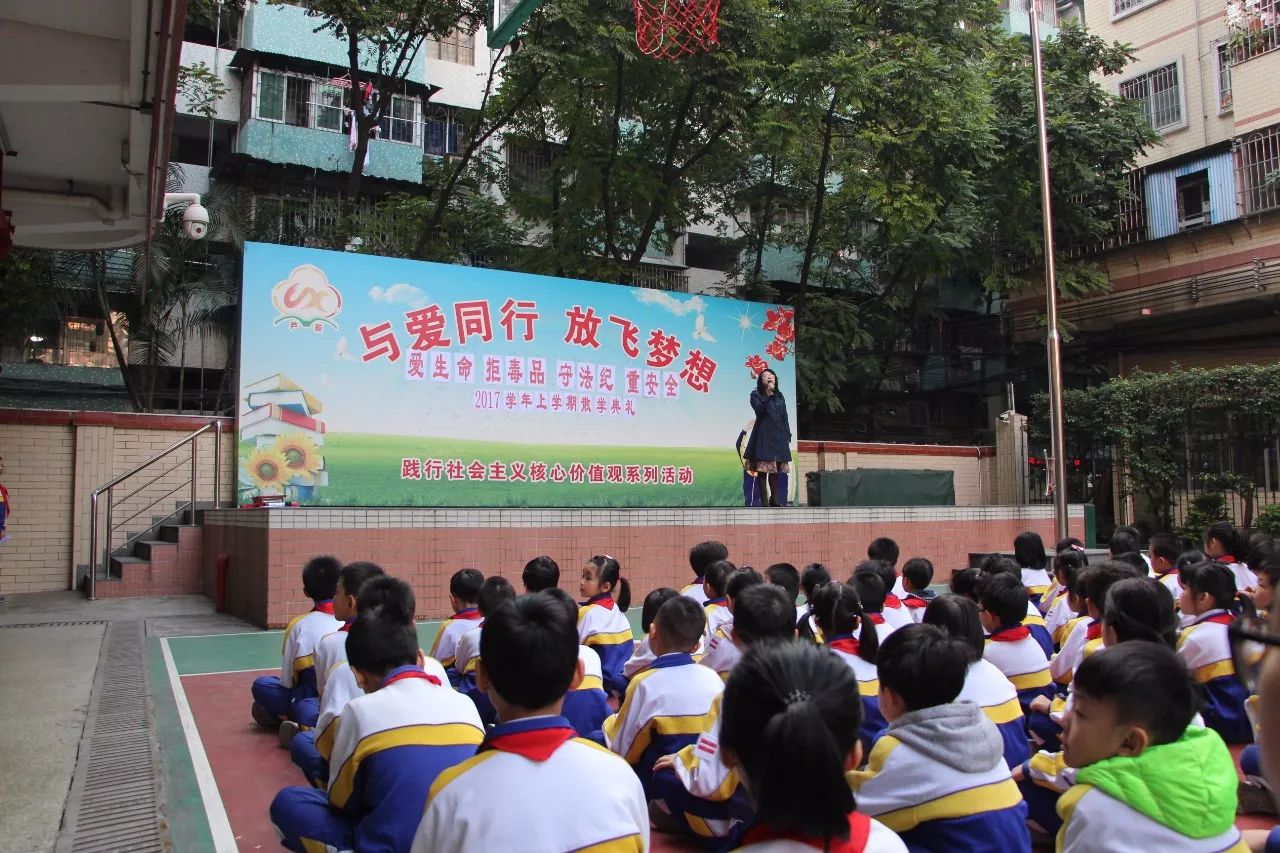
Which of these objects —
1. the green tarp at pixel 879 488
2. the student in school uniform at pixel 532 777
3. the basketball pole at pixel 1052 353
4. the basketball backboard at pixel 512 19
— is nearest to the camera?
the student in school uniform at pixel 532 777

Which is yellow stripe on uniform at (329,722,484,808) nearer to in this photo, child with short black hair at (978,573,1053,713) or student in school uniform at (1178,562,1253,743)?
child with short black hair at (978,573,1053,713)

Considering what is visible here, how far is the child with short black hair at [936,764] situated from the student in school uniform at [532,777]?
0.68 m

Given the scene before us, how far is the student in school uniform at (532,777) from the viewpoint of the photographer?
1790 mm

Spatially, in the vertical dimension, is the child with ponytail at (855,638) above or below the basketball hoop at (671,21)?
below

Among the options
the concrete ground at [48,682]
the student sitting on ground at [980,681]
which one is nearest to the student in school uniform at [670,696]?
the student sitting on ground at [980,681]

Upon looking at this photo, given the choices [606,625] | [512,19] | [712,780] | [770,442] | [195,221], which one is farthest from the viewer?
[770,442]

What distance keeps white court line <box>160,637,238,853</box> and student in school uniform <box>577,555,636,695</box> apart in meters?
1.82

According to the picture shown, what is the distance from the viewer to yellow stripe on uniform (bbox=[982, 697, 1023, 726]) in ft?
10.6

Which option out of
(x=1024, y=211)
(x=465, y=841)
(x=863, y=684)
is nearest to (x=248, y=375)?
(x=863, y=684)

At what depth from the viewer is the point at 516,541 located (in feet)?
32.9

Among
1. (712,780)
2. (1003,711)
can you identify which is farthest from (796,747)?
(1003,711)

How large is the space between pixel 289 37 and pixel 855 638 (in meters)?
17.5

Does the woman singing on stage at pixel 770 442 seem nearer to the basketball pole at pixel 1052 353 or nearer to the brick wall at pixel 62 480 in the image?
the basketball pole at pixel 1052 353

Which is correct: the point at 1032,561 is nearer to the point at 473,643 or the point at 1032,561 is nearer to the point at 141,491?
the point at 473,643
